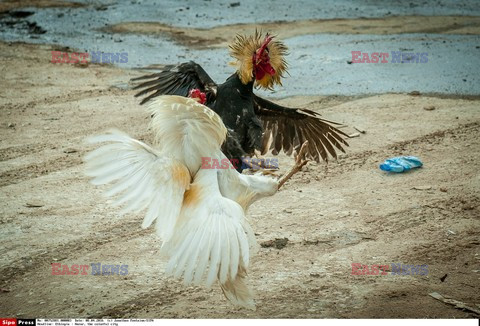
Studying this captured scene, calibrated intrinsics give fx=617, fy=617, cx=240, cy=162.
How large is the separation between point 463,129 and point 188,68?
323 cm

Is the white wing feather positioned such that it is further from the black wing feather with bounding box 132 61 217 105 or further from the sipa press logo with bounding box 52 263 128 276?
the black wing feather with bounding box 132 61 217 105

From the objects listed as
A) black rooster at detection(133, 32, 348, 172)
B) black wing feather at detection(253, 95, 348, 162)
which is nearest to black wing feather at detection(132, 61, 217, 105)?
black rooster at detection(133, 32, 348, 172)

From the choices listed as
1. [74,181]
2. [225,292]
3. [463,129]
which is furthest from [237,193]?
[463,129]

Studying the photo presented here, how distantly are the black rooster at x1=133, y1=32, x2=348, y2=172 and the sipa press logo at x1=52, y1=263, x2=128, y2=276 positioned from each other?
47.9 inches

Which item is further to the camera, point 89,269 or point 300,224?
point 300,224

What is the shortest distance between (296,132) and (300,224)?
1166mm

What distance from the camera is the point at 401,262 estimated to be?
4.62m

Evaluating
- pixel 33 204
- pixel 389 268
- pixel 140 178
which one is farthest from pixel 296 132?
pixel 140 178

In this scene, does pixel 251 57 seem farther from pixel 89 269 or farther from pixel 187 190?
pixel 89 269

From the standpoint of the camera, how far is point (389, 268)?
14.9 ft

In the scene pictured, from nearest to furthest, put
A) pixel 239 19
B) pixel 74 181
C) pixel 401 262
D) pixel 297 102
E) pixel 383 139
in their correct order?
1. pixel 401 262
2. pixel 74 181
3. pixel 383 139
4. pixel 297 102
5. pixel 239 19

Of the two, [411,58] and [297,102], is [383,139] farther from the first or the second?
[411,58]

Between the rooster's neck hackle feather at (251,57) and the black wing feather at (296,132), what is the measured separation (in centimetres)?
42

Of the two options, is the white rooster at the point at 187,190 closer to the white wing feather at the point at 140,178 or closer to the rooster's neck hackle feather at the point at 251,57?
the white wing feather at the point at 140,178
